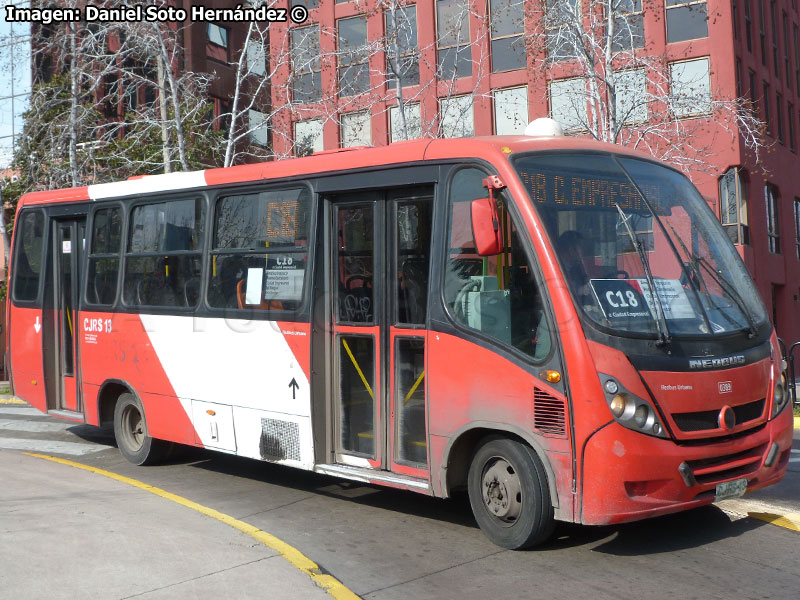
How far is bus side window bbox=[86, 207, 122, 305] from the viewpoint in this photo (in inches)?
405

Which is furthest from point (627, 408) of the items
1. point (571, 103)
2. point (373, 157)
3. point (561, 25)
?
point (571, 103)

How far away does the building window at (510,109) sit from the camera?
28.0m

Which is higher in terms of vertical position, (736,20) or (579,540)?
(736,20)

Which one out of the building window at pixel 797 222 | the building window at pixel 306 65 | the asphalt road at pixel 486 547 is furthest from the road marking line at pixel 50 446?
the building window at pixel 797 222

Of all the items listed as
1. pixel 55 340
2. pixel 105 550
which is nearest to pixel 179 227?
pixel 55 340

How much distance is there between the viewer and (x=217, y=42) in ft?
113

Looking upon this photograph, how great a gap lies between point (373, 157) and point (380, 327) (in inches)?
52.9

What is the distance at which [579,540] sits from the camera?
664cm

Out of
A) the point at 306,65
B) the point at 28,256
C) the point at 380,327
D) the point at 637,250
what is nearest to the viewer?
the point at 637,250

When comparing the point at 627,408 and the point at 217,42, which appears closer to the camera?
A: the point at 627,408

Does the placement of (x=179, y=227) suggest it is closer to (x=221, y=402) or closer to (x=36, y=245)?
(x=221, y=402)

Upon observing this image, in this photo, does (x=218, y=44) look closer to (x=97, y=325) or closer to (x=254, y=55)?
(x=254, y=55)

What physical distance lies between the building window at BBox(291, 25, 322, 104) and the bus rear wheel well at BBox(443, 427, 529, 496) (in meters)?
13.0

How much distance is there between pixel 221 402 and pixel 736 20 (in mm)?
24143
